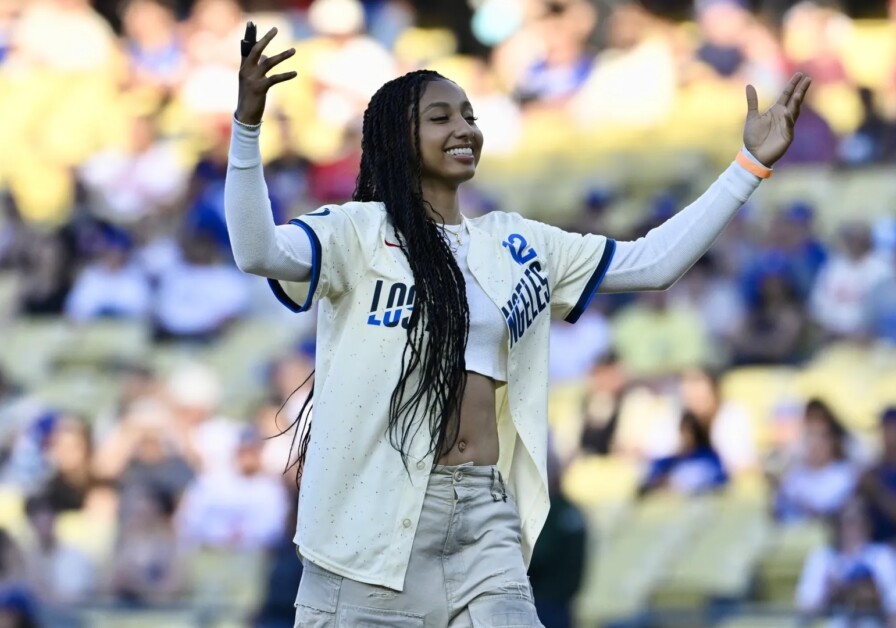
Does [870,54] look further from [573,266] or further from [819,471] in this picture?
[573,266]

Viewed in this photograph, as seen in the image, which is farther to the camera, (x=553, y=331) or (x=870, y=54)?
(x=870, y=54)

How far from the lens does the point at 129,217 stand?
49.2ft

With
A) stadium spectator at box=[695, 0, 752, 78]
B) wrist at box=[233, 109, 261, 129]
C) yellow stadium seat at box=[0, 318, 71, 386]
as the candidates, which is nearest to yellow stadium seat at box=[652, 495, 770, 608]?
stadium spectator at box=[695, 0, 752, 78]

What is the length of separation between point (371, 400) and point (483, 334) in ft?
1.08

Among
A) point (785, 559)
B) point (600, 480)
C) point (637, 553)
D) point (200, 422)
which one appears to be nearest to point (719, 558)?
point (785, 559)

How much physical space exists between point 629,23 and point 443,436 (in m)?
10.8

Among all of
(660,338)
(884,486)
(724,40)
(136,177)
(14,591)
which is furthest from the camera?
(136,177)

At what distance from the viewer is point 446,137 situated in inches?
182

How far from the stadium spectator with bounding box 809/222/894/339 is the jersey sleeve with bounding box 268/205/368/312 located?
7.02m

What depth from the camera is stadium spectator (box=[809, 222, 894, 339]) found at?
437 inches

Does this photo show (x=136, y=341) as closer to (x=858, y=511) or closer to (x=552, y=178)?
(x=552, y=178)

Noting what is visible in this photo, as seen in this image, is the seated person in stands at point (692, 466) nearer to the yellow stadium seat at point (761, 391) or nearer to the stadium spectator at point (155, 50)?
the yellow stadium seat at point (761, 391)

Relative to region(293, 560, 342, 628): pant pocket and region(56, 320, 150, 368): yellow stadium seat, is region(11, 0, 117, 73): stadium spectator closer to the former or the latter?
region(56, 320, 150, 368): yellow stadium seat

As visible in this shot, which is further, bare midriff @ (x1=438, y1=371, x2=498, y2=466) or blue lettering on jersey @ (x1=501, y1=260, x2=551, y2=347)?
blue lettering on jersey @ (x1=501, y1=260, x2=551, y2=347)
